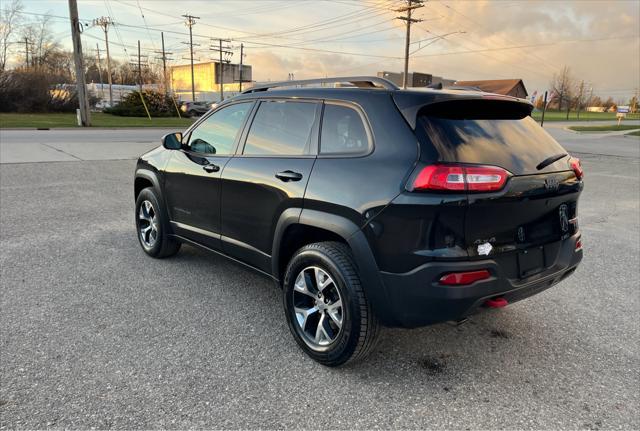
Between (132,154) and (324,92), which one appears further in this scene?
(132,154)

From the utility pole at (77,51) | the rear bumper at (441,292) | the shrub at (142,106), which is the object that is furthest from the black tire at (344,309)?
the shrub at (142,106)

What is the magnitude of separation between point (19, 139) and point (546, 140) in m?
19.3

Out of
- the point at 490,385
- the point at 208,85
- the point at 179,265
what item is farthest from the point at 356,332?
the point at 208,85

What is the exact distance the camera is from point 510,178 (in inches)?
102

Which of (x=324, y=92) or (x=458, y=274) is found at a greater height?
(x=324, y=92)

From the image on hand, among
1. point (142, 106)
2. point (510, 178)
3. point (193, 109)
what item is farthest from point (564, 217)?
point (193, 109)

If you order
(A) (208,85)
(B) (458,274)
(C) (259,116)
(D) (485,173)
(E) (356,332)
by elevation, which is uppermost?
(A) (208,85)

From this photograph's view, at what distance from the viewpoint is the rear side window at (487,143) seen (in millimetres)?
2568

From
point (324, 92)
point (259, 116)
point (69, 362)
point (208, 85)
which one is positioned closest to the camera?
point (69, 362)

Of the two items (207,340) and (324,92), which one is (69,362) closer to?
(207,340)

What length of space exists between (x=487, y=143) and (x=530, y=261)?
2.39ft

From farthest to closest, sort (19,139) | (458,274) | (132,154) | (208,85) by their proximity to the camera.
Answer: (208,85) → (19,139) → (132,154) → (458,274)

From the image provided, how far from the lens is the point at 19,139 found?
1753cm

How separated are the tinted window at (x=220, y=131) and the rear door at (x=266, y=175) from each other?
192 millimetres
